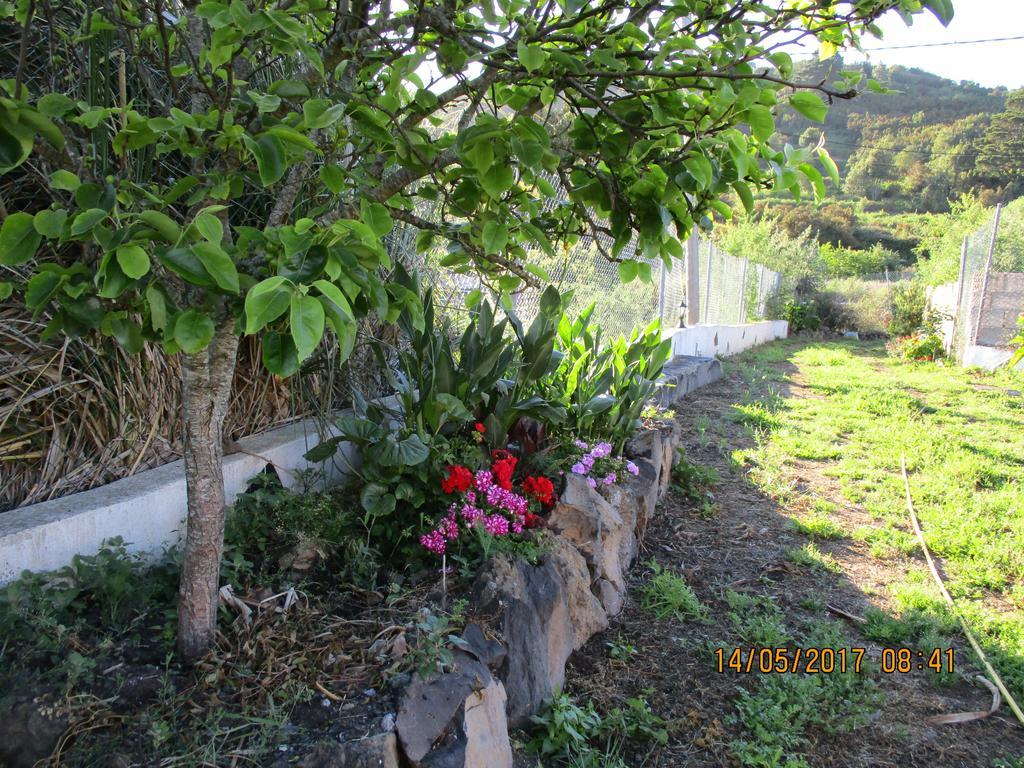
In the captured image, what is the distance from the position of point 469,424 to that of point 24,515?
1.77 metres

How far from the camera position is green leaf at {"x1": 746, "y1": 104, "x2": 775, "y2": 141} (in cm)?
139

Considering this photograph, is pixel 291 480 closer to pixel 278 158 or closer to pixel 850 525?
pixel 278 158

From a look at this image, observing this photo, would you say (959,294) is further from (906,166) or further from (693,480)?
(906,166)

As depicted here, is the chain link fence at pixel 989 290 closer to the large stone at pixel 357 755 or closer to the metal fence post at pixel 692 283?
the metal fence post at pixel 692 283

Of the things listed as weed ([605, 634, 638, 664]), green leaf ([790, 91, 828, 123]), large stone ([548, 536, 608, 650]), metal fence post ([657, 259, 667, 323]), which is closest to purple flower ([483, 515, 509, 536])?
large stone ([548, 536, 608, 650])

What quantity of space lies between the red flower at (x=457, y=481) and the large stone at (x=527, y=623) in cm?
31

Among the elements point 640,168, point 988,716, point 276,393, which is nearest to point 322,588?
point 276,393

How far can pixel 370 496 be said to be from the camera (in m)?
2.59

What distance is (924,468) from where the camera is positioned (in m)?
5.67

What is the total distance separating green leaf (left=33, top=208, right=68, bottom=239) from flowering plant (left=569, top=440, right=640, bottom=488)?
256cm

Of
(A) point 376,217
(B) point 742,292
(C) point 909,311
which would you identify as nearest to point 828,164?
(A) point 376,217

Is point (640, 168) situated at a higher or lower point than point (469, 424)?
higher

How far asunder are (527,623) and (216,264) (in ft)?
5.76
